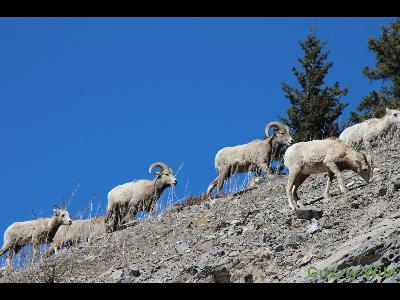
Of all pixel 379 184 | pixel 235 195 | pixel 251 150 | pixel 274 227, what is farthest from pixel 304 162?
pixel 251 150

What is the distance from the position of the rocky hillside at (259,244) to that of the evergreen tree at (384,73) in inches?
517

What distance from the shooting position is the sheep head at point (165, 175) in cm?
1988

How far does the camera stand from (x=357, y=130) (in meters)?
21.0

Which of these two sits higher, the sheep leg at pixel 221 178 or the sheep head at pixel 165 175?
the sheep head at pixel 165 175

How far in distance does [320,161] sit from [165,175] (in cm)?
790

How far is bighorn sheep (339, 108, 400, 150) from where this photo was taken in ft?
67.9

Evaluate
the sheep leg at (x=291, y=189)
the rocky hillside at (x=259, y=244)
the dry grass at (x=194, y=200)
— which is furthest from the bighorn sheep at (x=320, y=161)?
the dry grass at (x=194, y=200)

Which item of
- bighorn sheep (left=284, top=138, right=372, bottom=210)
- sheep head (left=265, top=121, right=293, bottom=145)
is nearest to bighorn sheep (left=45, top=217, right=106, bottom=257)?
sheep head (left=265, top=121, right=293, bottom=145)

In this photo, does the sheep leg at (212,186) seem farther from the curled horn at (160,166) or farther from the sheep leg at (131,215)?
the sheep leg at (131,215)

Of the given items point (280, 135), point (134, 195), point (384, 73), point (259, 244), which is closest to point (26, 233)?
point (134, 195)

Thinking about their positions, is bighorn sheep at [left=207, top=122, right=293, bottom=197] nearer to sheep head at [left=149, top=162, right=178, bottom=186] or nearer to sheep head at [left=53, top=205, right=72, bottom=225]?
sheep head at [left=149, top=162, right=178, bottom=186]

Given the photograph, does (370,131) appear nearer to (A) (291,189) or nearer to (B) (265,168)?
(B) (265,168)
